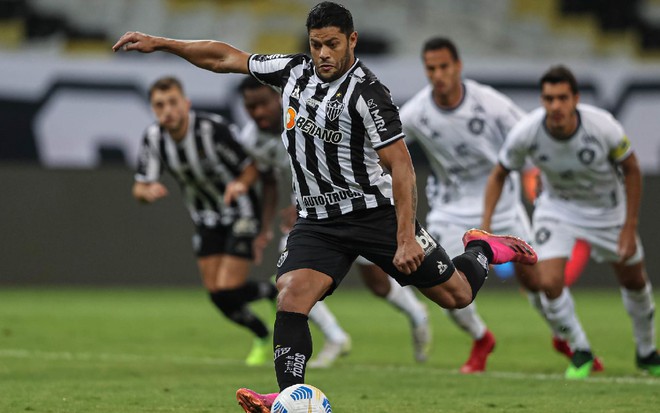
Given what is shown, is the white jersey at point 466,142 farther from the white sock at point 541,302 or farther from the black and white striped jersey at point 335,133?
the black and white striped jersey at point 335,133

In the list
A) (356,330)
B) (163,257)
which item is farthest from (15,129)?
(356,330)

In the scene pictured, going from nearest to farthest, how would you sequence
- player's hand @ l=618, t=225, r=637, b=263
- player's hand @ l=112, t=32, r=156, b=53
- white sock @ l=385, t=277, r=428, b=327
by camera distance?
player's hand @ l=112, t=32, r=156, b=53, player's hand @ l=618, t=225, r=637, b=263, white sock @ l=385, t=277, r=428, b=327

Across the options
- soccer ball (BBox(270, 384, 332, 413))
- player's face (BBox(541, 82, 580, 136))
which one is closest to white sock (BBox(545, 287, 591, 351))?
player's face (BBox(541, 82, 580, 136))

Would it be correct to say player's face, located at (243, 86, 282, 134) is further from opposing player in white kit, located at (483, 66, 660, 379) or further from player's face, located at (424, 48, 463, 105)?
opposing player in white kit, located at (483, 66, 660, 379)

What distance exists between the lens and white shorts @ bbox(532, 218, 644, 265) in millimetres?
8875

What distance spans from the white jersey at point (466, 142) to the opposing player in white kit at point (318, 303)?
697mm

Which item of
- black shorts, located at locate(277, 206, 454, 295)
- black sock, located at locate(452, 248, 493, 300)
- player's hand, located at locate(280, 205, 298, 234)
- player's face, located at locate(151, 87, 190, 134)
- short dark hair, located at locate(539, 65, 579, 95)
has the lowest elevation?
player's hand, located at locate(280, 205, 298, 234)

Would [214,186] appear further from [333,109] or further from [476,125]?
[333,109]

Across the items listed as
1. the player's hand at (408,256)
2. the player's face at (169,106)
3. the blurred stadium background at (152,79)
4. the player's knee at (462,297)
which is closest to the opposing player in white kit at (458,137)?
the player's face at (169,106)

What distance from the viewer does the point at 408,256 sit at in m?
6.03

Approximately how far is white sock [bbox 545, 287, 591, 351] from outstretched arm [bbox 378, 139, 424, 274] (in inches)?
114

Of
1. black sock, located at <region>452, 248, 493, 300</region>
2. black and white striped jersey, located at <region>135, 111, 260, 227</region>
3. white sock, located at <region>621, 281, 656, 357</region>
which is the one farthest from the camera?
black and white striped jersey, located at <region>135, 111, 260, 227</region>

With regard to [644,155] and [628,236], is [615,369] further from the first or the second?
[644,155]

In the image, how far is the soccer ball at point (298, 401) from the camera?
567 cm
